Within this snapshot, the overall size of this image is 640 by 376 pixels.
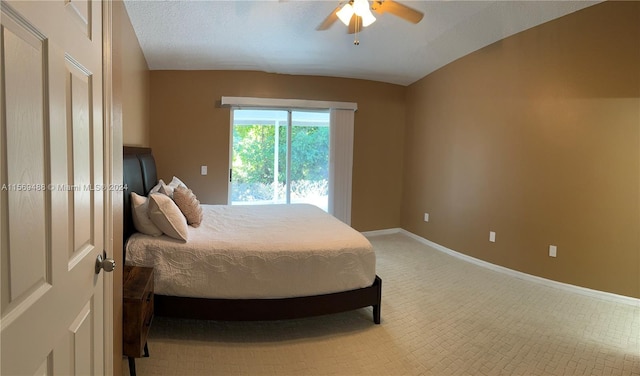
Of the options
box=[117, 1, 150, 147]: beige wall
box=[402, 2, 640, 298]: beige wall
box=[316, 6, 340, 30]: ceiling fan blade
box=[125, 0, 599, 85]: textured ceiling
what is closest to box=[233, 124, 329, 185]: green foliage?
box=[125, 0, 599, 85]: textured ceiling

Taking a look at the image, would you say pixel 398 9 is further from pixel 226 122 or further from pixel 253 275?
pixel 226 122

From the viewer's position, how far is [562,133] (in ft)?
10.7

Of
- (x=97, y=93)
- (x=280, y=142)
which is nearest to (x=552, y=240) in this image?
(x=280, y=142)

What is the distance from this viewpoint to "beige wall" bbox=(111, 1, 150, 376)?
1.32 m

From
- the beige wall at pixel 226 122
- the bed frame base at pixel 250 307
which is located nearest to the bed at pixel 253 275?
the bed frame base at pixel 250 307

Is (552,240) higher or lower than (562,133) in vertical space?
lower

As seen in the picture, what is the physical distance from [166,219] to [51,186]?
Answer: 150cm

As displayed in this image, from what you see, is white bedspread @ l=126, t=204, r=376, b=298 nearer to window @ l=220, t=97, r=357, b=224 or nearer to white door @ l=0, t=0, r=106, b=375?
white door @ l=0, t=0, r=106, b=375

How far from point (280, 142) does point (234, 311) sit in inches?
118

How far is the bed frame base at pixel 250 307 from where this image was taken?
2172mm

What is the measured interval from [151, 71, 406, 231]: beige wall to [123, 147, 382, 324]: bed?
193cm

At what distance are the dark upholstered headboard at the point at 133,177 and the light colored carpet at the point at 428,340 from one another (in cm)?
80

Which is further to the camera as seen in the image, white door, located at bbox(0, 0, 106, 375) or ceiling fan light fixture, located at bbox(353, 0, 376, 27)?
ceiling fan light fixture, located at bbox(353, 0, 376, 27)

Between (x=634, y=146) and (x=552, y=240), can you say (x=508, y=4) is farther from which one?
(x=552, y=240)
